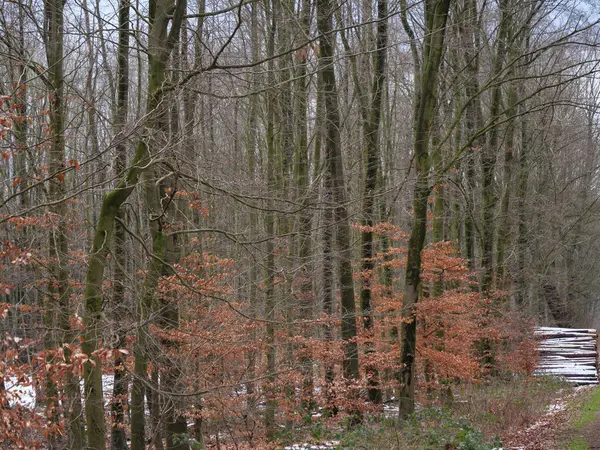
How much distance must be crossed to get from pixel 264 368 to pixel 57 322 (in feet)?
12.9

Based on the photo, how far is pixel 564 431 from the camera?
1290 centimetres

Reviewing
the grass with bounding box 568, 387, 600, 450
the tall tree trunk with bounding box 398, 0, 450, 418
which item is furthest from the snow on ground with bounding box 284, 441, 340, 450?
the grass with bounding box 568, 387, 600, 450

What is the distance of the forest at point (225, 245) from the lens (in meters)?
7.97

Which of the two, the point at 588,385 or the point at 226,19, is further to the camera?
the point at 588,385

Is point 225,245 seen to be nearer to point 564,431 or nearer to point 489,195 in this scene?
point 564,431

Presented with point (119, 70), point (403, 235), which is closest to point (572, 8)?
point (403, 235)

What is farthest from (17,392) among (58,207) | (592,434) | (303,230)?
(592,434)

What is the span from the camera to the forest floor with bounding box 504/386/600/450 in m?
11.6

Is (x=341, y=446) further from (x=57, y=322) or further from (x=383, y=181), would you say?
(x=383, y=181)

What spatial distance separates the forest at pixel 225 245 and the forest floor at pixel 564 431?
661 mm

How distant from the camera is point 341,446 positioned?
403 inches

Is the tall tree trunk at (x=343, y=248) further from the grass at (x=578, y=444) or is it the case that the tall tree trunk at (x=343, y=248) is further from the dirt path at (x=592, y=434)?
the dirt path at (x=592, y=434)

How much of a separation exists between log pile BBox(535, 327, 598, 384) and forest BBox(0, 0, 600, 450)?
11.7 feet

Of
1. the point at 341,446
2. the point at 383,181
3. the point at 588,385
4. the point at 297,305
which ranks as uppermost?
the point at 383,181
